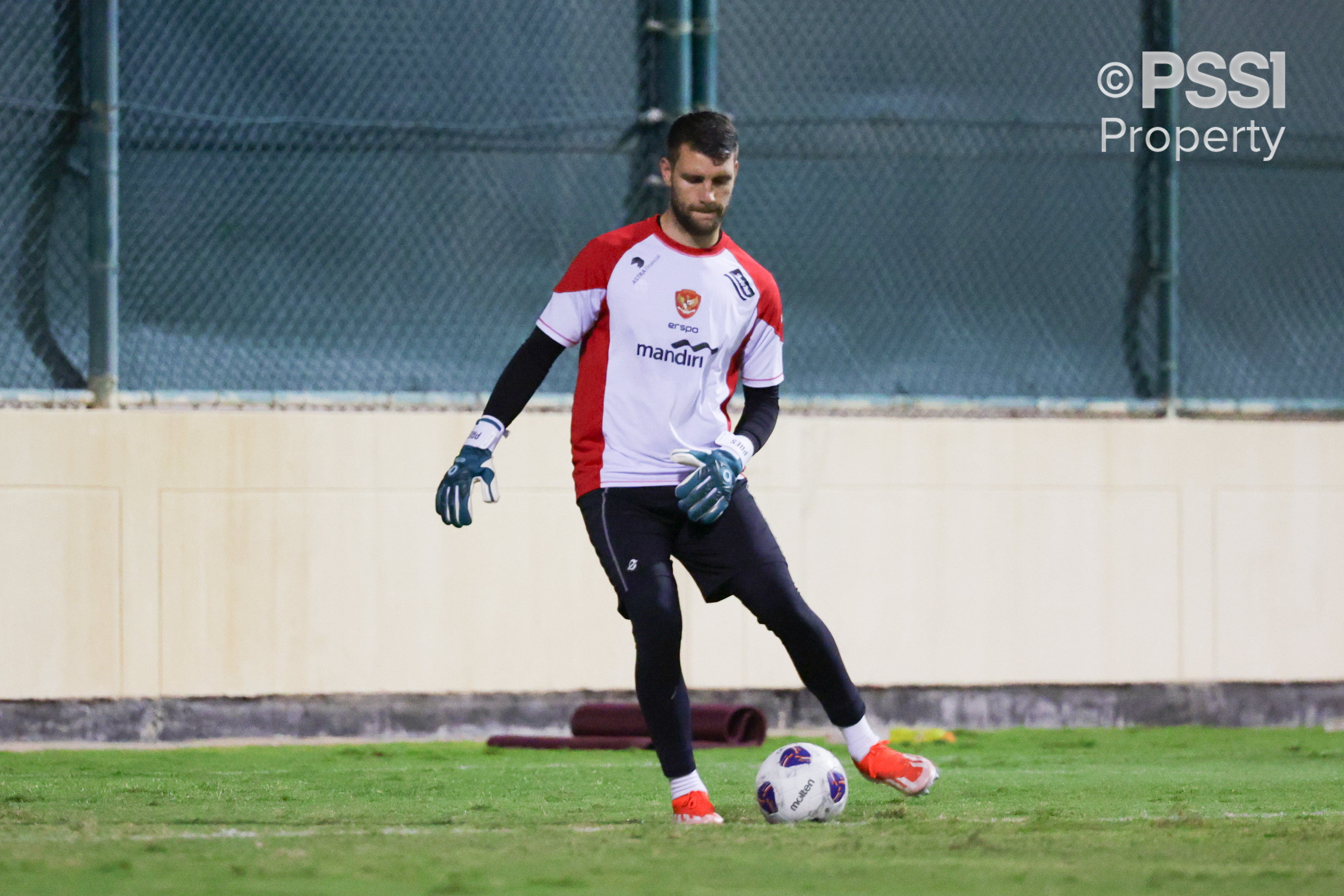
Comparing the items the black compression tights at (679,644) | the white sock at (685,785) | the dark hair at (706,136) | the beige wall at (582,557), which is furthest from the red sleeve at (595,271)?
the beige wall at (582,557)

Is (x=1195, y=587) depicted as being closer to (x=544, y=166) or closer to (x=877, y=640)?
(x=877, y=640)

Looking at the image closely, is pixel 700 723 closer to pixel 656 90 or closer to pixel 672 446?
pixel 656 90

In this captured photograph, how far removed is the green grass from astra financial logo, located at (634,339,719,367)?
1.31m

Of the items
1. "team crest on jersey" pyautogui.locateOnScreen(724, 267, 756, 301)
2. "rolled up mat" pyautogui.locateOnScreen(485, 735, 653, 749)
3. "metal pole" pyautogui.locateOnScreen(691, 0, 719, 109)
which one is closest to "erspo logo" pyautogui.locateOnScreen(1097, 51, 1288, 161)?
"metal pole" pyautogui.locateOnScreen(691, 0, 719, 109)

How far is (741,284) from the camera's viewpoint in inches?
213

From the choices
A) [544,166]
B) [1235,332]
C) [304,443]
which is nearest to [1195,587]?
[1235,332]

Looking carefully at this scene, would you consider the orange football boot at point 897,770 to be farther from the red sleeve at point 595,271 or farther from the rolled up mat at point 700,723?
the rolled up mat at point 700,723

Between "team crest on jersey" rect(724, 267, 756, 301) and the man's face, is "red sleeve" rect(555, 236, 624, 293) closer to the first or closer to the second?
the man's face

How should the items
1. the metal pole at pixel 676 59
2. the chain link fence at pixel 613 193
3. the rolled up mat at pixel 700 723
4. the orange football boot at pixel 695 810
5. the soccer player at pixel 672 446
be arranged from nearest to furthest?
the orange football boot at pixel 695 810 → the soccer player at pixel 672 446 → the rolled up mat at pixel 700 723 → the chain link fence at pixel 613 193 → the metal pole at pixel 676 59

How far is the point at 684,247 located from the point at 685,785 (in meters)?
1.54

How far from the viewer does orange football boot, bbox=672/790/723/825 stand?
5.07 meters

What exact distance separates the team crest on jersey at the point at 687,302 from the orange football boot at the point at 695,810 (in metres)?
1.34

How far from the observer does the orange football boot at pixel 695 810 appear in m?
5.07

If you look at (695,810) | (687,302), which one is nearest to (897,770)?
(695,810)
